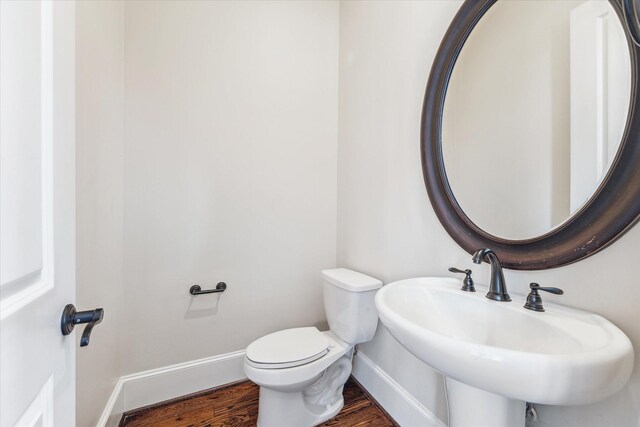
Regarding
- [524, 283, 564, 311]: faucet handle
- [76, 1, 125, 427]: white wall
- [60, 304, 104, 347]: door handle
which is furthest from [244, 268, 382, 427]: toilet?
[60, 304, 104, 347]: door handle

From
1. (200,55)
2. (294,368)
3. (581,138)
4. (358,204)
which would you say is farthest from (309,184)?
(581,138)

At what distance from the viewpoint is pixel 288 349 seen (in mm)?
1323

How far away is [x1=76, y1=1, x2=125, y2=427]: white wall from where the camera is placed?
94 centimetres

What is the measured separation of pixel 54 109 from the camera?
1.60 ft

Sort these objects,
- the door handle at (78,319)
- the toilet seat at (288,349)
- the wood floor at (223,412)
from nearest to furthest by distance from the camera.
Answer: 1. the door handle at (78,319)
2. the toilet seat at (288,349)
3. the wood floor at (223,412)

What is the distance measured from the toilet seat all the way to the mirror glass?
96 centimetres

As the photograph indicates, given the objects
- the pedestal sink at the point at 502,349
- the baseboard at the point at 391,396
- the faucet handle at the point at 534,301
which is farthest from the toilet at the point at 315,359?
the faucet handle at the point at 534,301

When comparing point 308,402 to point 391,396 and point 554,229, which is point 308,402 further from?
point 554,229

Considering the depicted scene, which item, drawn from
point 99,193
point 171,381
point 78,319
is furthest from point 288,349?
point 99,193

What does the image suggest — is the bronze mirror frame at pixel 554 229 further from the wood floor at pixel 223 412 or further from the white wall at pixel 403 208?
the wood floor at pixel 223 412

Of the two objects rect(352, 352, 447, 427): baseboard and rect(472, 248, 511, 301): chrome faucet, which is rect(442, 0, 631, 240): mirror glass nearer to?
rect(472, 248, 511, 301): chrome faucet

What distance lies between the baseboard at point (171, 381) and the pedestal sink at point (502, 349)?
126 centimetres

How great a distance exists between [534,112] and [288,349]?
1421 mm

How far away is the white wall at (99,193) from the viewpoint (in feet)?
3.08
